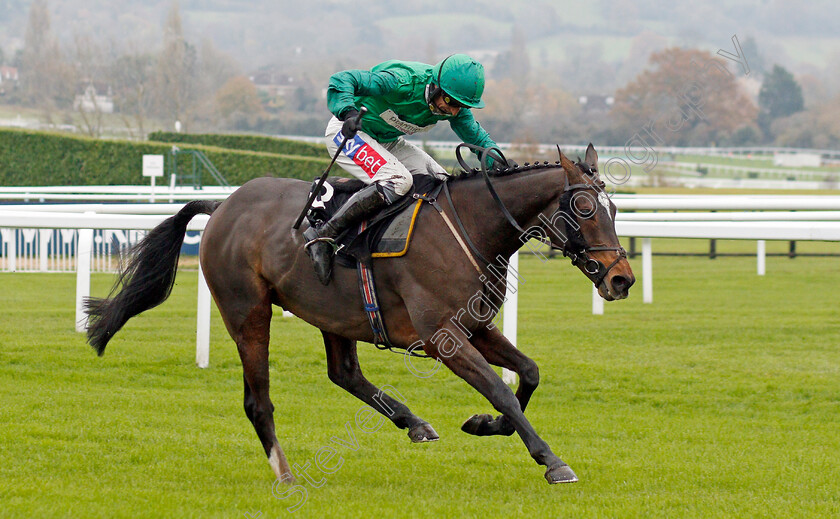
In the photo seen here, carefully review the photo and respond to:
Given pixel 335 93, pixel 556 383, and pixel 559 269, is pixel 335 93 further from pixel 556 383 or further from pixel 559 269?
pixel 559 269

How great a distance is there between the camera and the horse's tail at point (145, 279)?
532 centimetres

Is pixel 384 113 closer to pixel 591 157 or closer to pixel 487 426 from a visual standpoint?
pixel 591 157

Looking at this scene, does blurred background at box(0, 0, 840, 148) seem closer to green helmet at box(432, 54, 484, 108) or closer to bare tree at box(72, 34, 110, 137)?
bare tree at box(72, 34, 110, 137)

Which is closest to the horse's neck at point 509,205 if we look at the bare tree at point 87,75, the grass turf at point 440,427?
the grass turf at point 440,427

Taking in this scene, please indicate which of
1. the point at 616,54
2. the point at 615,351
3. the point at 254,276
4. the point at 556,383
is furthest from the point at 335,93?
the point at 616,54

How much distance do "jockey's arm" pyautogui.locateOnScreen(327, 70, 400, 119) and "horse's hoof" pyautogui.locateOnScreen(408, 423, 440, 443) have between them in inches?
56.3

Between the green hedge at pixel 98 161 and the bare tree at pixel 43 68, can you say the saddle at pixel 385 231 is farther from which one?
the bare tree at pixel 43 68

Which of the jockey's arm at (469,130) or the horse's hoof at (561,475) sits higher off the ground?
the jockey's arm at (469,130)

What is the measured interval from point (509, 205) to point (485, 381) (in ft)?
2.46

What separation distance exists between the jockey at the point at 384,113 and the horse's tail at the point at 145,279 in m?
1.04

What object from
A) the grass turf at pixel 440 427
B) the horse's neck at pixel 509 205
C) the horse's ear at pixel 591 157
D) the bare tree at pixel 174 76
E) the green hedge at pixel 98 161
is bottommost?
the grass turf at pixel 440 427

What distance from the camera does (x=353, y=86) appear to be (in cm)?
448

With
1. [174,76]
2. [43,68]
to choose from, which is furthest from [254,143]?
[43,68]

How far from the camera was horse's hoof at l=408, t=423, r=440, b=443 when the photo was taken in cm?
462
